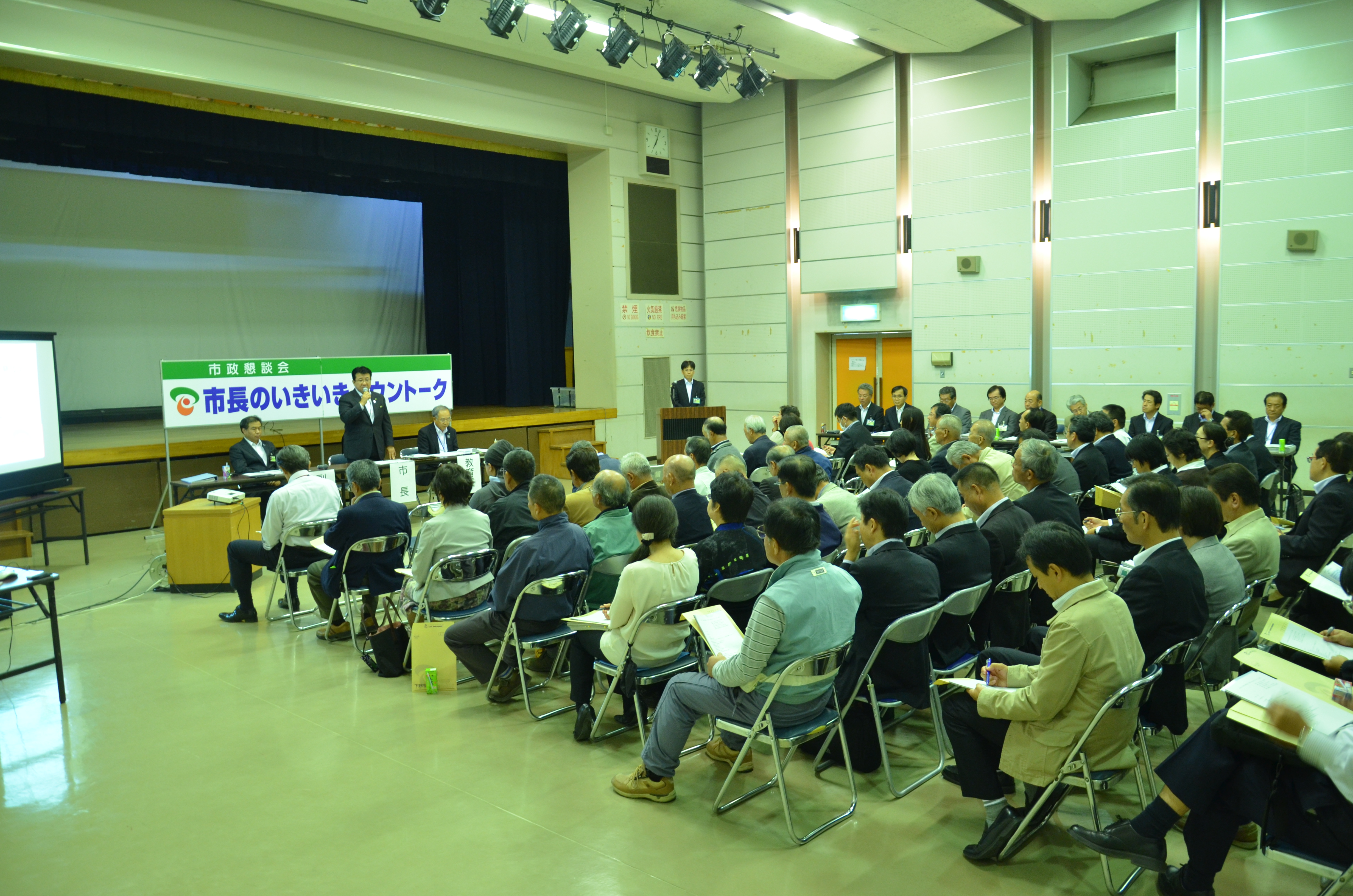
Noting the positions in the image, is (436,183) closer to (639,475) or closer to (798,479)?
(639,475)

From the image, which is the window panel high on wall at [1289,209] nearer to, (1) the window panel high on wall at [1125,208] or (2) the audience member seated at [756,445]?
(1) the window panel high on wall at [1125,208]

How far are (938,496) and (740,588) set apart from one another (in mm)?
918

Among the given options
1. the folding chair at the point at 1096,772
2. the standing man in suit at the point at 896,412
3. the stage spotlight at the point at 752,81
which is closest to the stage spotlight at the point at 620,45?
the stage spotlight at the point at 752,81

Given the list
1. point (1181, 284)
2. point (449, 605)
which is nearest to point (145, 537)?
point (449, 605)

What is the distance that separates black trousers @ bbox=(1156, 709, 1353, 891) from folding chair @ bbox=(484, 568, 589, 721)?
243 cm

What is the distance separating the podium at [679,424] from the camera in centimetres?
1147

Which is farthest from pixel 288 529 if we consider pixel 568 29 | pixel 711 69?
pixel 711 69

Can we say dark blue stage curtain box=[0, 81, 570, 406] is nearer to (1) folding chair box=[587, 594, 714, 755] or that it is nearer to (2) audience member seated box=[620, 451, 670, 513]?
(2) audience member seated box=[620, 451, 670, 513]

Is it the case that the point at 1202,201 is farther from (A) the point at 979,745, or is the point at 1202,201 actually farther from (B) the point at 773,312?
(A) the point at 979,745

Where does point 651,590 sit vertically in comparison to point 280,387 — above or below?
below

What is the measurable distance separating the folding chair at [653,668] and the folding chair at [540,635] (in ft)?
0.95

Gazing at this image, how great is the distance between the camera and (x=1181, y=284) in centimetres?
953

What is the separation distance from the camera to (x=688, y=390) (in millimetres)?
12180

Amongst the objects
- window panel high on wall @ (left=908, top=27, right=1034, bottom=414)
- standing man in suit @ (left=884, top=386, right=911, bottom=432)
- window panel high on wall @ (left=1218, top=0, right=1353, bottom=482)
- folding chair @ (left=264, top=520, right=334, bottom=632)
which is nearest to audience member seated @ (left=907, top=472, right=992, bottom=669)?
folding chair @ (left=264, top=520, right=334, bottom=632)
